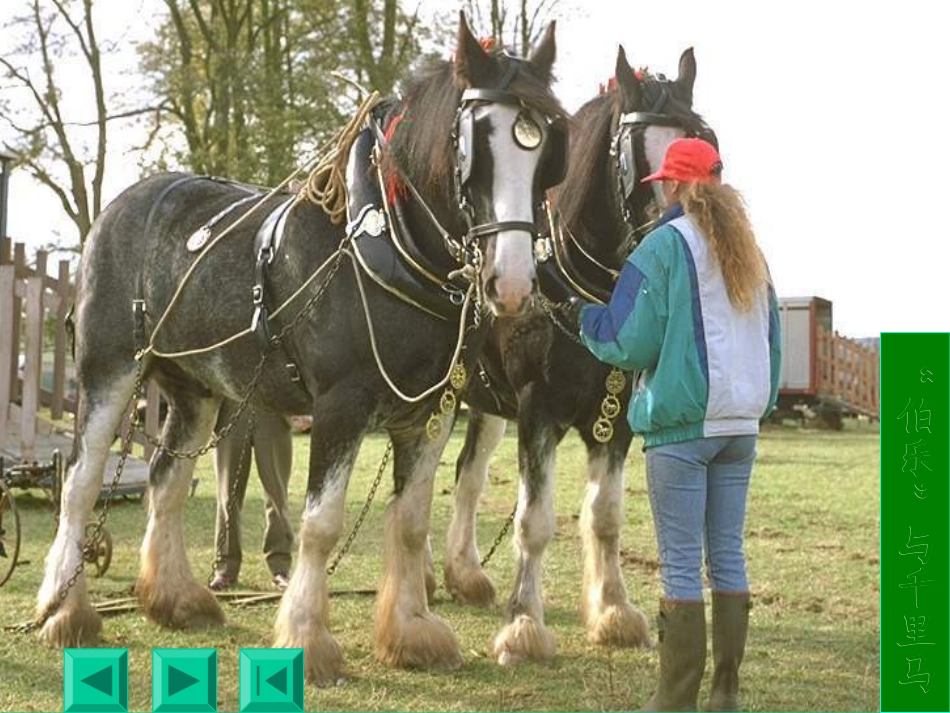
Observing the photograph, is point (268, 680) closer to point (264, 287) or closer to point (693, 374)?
point (693, 374)

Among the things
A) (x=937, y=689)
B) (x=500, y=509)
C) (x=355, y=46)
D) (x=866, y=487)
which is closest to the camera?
(x=937, y=689)

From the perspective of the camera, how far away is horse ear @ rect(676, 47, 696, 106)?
18.4ft

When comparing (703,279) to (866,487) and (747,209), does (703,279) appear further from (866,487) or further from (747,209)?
(866,487)

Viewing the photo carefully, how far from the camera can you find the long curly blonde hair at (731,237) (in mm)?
3979

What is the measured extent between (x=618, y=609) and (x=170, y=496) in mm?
2303

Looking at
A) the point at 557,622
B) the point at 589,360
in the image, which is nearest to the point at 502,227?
the point at 589,360

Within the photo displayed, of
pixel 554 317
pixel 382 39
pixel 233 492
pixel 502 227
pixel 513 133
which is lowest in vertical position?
pixel 233 492

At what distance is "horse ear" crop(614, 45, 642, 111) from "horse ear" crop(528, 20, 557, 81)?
68 cm

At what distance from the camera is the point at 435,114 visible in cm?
475

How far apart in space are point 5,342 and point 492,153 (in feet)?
25.3

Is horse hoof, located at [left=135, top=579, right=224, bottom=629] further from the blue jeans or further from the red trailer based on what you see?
the red trailer

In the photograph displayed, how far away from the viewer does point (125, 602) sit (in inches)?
258

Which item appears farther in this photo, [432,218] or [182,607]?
[182,607]

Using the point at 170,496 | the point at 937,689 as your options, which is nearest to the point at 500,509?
the point at 170,496
